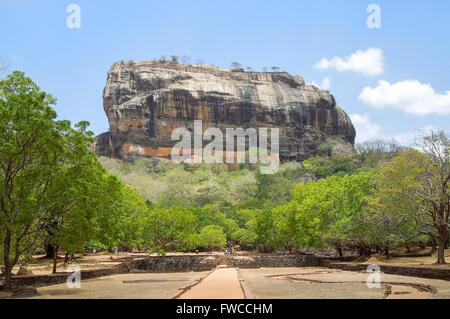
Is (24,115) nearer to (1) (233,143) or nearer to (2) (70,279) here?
(2) (70,279)

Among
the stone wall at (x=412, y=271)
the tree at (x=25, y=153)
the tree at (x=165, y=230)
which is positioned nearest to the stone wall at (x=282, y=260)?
the tree at (x=165, y=230)

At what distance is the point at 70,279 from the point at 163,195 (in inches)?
1770

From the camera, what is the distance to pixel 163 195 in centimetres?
6412

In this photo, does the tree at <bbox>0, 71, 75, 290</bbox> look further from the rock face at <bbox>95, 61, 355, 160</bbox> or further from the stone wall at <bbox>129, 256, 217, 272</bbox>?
the rock face at <bbox>95, 61, 355, 160</bbox>

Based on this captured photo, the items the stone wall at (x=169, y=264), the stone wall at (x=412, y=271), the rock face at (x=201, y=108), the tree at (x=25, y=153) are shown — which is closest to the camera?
the tree at (x=25, y=153)

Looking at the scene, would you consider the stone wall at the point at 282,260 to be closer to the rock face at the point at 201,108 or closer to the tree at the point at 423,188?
the tree at the point at 423,188

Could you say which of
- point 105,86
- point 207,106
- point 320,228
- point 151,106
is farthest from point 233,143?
point 320,228

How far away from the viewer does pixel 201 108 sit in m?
99.4

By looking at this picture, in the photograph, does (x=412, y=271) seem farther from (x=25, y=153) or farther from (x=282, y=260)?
(x=25, y=153)

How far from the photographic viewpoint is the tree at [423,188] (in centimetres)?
2138

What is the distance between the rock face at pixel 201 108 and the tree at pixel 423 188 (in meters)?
78.0

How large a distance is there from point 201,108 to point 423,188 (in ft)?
264

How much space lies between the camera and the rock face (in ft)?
321
